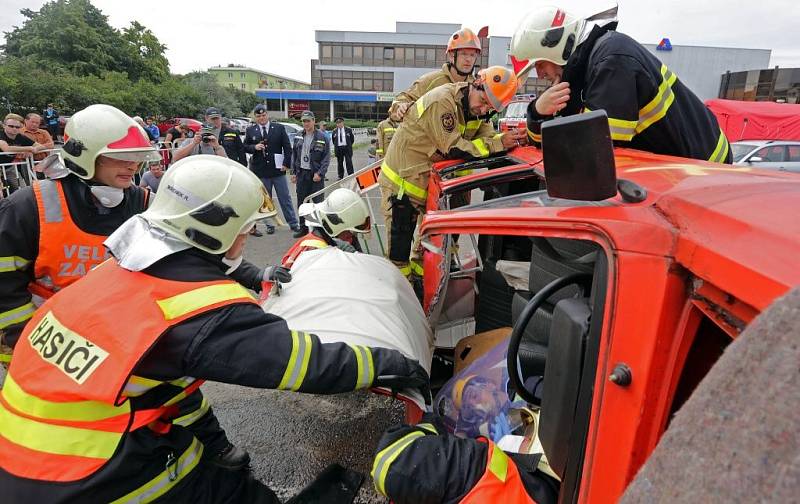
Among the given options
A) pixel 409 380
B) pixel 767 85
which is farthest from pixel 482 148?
pixel 767 85

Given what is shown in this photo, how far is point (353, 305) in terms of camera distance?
2.13 meters

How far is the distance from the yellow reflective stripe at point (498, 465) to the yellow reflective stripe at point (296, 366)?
616 millimetres

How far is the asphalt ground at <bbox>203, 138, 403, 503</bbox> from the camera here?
98.3 inches

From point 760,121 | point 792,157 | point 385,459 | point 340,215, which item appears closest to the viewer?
point 385,459

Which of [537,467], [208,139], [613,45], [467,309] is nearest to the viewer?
[537,467]

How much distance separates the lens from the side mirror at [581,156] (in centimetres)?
91

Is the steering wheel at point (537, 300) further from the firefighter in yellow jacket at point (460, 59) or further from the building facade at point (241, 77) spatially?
the building facade at point (241, 77)

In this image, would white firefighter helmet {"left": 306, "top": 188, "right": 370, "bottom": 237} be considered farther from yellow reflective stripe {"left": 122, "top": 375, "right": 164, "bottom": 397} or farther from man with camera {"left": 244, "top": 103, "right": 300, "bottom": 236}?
man with camera {"left": 244, "top": 103, "right": 300, "bottom": 236}

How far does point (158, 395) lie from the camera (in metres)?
1.58

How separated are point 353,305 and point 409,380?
0.54m

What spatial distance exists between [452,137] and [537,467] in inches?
104

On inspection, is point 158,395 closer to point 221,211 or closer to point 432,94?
point 221,211

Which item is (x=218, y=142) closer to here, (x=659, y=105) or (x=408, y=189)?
(x=408, y=189)

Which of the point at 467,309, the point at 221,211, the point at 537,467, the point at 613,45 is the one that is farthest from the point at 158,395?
the point at 613,45
